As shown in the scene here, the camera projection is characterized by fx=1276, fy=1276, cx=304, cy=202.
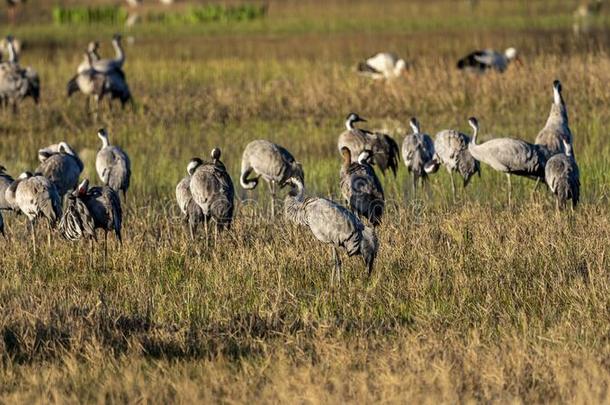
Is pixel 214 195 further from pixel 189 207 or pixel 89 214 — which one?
pixel 89 214

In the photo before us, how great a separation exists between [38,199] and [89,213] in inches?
24.8

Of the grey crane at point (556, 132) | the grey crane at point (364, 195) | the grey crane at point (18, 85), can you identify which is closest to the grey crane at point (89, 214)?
the grey crane at point (364, 195)

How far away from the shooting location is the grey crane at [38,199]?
10.4 m

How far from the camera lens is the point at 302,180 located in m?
12.1

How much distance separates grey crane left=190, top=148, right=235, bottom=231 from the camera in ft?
34.3

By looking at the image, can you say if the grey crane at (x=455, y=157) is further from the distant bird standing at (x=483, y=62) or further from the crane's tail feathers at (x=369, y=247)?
the distant bird standing at (x=483, y=62)

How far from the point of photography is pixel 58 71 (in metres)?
26.8

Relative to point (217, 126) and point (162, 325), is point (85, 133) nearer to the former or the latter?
point (217, 126)

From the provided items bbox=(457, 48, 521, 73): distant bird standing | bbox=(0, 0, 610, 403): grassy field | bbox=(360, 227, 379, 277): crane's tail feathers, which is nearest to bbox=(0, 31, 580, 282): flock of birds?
bbox=(360, 227, 379, 277): crane's tail feathers

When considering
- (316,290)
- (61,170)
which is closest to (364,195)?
(316,290)

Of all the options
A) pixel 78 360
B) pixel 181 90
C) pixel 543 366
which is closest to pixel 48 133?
pixel 181 90

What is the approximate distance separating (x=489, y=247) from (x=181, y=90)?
548 inches

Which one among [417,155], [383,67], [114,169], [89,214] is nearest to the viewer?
[89,214]

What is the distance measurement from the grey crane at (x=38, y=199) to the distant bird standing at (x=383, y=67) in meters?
13.4
